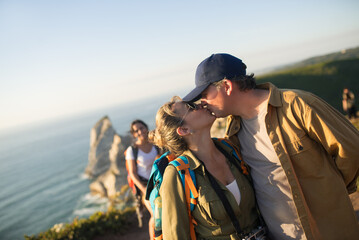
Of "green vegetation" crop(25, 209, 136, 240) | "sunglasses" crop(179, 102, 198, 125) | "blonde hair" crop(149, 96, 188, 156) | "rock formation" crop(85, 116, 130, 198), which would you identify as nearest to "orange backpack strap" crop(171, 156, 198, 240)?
"blonde hair" crop(149, 96, 188, 156)

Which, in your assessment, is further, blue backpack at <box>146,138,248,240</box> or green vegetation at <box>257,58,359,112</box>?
green vegetation at <box>257,58,359,112</box>

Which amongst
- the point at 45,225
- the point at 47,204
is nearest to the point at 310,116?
the point at 45,225

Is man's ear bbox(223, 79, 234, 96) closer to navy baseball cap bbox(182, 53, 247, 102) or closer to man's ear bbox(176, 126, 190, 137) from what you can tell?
navy baseball cap bbox(182, 53, 247, 102)

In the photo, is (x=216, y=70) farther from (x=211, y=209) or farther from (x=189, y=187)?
(x=211, y=209)

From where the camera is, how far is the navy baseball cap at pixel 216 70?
275cm

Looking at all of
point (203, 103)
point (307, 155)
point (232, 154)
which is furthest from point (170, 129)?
point (307, 155)

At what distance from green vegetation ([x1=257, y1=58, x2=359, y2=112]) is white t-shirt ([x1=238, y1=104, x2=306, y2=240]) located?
24106 mm

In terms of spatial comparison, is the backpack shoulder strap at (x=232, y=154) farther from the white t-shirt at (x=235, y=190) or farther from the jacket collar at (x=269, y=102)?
the white t-shirt at (x=235, y=190)

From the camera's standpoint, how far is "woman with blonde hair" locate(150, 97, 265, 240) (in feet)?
7.82

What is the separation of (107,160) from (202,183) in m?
36.5

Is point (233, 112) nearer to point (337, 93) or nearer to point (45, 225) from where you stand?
point (337, 93)

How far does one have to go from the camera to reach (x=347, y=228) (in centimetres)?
254

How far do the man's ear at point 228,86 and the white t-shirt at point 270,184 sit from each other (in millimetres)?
479

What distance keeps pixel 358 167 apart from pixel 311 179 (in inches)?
20.3
